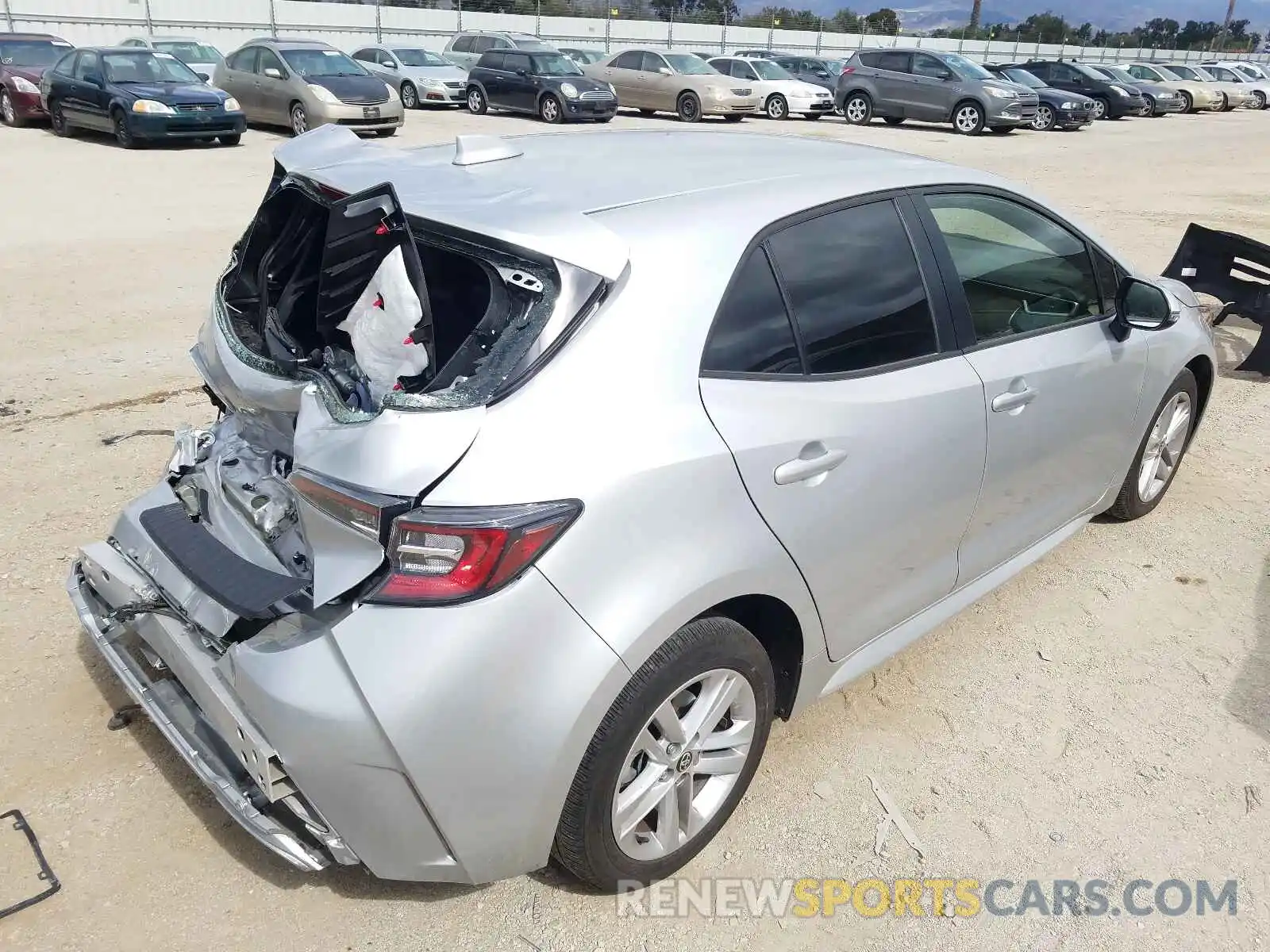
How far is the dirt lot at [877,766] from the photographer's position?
8.08 ft

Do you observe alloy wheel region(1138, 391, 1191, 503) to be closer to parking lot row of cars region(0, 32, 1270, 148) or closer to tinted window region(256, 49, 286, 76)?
parking lot row of cars region(0, 32, 1270, 148)

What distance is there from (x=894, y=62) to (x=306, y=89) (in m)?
14.8

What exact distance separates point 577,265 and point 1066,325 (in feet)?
6.98

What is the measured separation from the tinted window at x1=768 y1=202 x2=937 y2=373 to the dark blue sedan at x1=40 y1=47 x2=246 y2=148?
15.1 m

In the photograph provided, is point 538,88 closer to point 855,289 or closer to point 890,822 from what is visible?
point 855,289

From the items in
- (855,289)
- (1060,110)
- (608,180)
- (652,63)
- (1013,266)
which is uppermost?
(608,180)

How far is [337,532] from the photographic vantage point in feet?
6.88

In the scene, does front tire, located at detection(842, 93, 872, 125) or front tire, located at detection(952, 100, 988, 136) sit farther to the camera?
front tire, located at detection(842, 93, 872, 125)

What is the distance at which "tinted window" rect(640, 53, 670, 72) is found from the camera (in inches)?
972

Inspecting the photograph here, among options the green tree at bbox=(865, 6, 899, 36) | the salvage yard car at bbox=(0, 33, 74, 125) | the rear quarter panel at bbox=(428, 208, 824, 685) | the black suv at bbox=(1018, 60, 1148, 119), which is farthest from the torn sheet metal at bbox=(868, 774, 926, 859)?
the green tree at bbox=(865, 6, 899, 36)

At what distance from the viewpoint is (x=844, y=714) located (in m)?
3.26

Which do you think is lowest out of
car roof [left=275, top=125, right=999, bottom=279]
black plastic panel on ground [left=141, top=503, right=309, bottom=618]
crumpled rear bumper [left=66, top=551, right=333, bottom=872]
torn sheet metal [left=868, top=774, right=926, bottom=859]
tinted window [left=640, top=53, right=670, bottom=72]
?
torn sheet metal [left=868, top=774, right=926, bottom=859]

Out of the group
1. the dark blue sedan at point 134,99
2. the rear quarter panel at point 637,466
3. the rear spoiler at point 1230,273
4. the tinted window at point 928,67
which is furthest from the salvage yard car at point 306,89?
the rear quarter panel at point 637,466


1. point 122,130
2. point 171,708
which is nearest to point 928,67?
point 122,130
